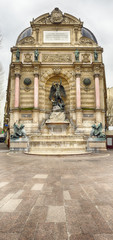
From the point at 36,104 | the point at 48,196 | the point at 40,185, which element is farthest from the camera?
the point at 36,104

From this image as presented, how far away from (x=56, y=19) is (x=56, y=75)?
10245mm

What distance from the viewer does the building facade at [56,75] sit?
2430cm

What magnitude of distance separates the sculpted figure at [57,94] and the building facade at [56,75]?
1109 millimetres

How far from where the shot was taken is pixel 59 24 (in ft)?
90.6

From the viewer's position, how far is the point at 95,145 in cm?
1623

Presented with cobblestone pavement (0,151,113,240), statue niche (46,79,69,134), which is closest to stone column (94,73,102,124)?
statue niche (46,79,69,134)

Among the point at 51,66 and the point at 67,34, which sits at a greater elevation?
the point at 67,34

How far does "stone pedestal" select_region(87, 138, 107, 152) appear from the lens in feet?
53.0

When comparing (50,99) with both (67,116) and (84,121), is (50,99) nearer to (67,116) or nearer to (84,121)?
(67,116)

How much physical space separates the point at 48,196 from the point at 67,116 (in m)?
22.4

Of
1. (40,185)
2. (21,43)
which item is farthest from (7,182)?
(21,43)

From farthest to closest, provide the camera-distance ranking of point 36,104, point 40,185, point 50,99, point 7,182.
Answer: point 50,99
point 36,104
point 7,182
point 40,185

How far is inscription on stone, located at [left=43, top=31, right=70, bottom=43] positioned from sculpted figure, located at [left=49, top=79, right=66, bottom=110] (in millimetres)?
8032

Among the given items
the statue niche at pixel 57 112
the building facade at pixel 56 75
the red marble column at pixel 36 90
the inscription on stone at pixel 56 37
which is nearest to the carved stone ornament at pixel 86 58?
the building facade at pixel 56 75
